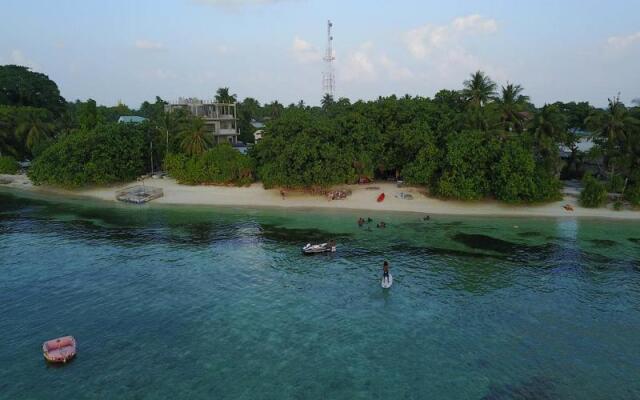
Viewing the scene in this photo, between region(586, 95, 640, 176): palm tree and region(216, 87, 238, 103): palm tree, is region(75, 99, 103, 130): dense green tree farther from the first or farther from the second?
region(586, 95, 640, 176): palm tree

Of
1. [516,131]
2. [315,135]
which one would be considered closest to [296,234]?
[315,135]

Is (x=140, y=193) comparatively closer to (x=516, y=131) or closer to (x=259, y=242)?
(x=259, y=242)

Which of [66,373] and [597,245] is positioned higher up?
[597,245]

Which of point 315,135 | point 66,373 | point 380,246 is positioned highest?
point 315,135

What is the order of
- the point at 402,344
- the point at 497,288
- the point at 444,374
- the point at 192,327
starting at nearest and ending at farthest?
the point at 444,374 < the point at 402,344 < the point at 192,327 < the point at 497,288

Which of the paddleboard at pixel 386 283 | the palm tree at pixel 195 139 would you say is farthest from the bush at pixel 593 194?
the palm tree at pixel 195 139

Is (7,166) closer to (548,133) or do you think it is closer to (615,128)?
(548,133)

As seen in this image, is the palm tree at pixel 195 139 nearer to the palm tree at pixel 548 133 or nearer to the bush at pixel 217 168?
the bush at pixel 217 168

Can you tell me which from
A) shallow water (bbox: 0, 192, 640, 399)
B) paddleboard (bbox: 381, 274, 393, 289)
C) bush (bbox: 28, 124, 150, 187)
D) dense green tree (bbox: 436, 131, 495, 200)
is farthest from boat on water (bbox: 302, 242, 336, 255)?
bush (bbox: 28, 124, 150, 187)

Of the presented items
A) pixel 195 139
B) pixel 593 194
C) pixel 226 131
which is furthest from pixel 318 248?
pixel 226 131
